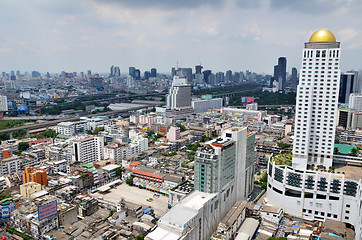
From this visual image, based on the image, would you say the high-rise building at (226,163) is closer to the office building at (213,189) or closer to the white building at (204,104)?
the office building at (213,189)

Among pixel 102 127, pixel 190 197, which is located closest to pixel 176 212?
pixel 190 197

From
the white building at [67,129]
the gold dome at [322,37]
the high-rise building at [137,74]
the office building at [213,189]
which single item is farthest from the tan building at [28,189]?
the high-rise building at [137,74]

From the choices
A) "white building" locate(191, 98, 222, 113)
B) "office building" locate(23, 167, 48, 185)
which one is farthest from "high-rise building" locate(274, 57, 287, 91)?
"office building" locate(23, 167, 48, 185)

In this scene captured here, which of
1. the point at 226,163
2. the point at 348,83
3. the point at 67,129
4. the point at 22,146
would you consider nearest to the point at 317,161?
the point at 226,163

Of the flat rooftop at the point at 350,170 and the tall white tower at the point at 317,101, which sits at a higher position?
the tall white tower at the point at 317,101

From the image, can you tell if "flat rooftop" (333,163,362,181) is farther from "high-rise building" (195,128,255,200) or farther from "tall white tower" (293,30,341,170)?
"high-rise building" (195,128,255,200)
